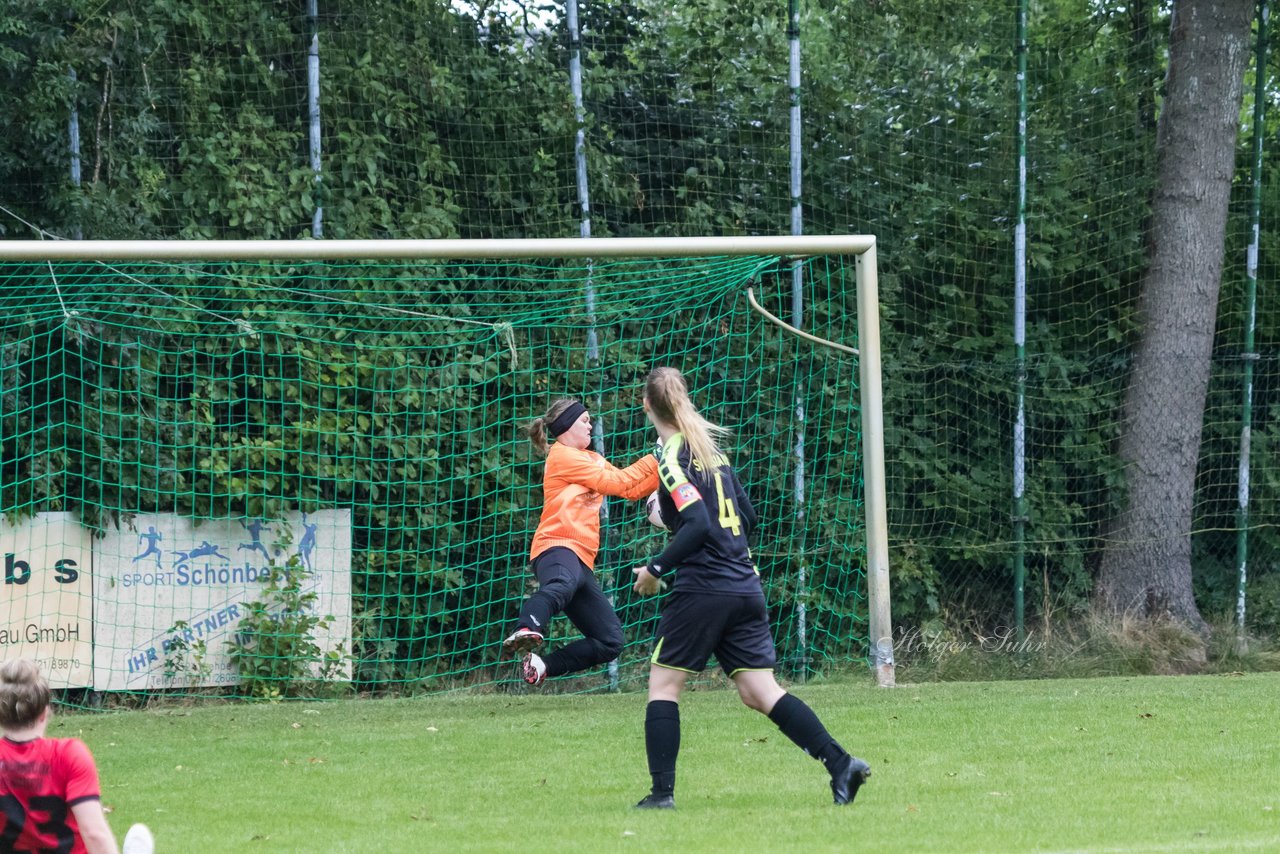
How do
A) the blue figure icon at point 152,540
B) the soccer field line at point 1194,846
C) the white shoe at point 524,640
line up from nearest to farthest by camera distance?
the soccer field line at point 1194,846 → the white shoe at point 524,640 → the blue figure icon at point 152,540

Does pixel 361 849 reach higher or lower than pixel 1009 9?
lower

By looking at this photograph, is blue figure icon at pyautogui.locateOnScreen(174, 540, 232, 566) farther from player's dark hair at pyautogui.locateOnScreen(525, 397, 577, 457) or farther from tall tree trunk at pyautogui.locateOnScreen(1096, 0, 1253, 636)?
tall tree trunk at pyautogui.locateOnScreen(1096, 0, 1253, 636)

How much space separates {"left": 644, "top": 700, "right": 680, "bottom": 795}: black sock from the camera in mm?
5281

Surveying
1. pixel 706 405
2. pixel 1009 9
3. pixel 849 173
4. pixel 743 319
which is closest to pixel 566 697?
pixel 706 405

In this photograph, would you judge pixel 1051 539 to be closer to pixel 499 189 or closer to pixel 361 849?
pixel 499 189

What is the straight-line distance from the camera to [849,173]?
444 inches

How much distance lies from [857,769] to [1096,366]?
7063 mm

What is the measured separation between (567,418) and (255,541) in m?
3.14

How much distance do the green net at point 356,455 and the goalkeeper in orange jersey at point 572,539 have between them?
2.04m

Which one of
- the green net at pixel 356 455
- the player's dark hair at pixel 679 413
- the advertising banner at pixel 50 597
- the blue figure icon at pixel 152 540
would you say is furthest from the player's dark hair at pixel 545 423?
the advertising banner at pixel 50 597

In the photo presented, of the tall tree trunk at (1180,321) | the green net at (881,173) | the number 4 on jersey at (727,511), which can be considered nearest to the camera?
the number 4 on jersey at (727,511)

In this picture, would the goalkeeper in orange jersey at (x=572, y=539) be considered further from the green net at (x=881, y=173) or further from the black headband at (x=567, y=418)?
the green net at (x=881, y=173)

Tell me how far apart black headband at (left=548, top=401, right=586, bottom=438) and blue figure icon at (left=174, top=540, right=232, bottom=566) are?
319cm

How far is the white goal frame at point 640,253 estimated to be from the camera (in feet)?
25.3
